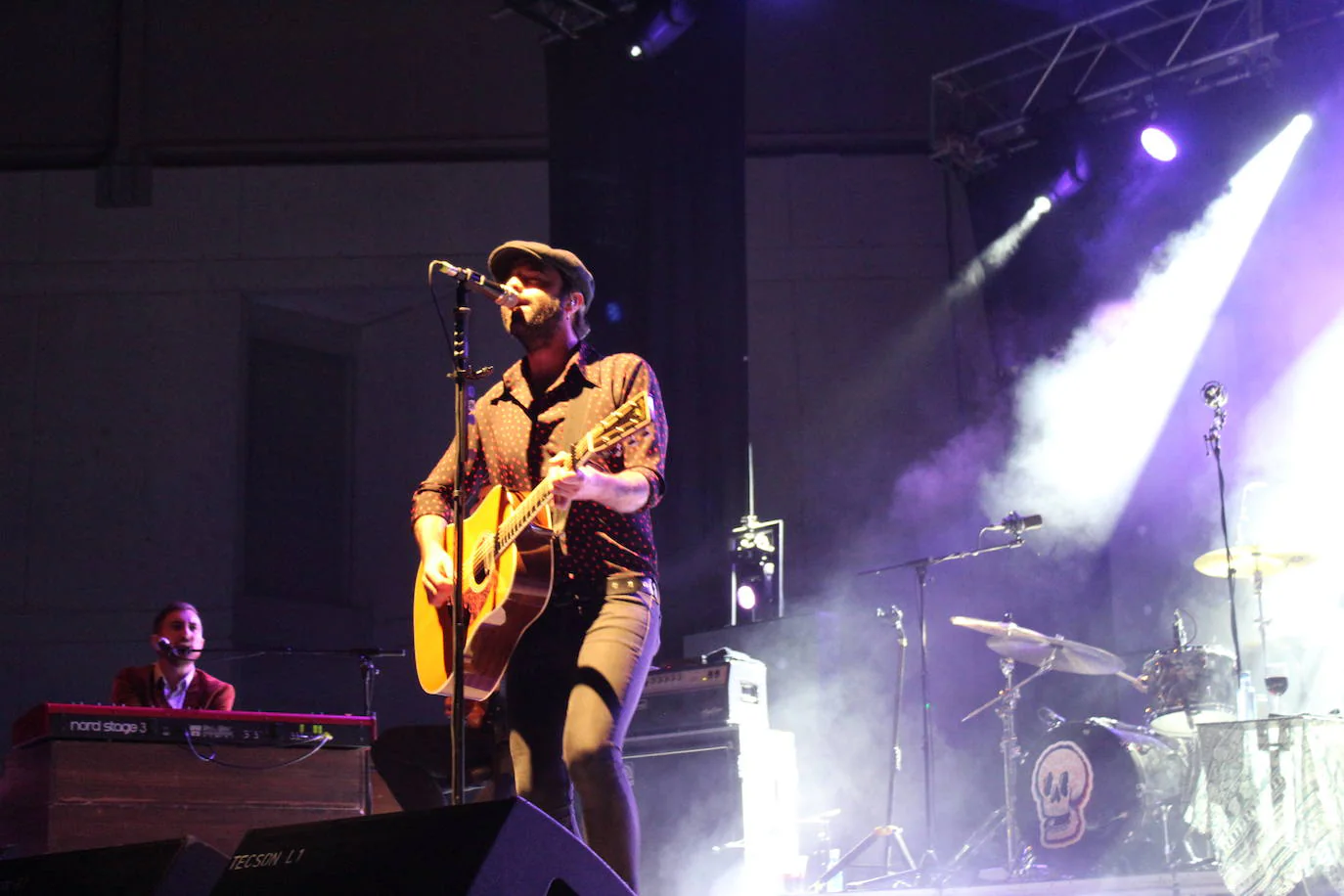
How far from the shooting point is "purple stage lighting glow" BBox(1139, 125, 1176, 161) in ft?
28.2

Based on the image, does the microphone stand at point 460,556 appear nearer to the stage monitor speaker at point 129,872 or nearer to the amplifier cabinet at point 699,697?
the stage monitor speaker at point 129,872

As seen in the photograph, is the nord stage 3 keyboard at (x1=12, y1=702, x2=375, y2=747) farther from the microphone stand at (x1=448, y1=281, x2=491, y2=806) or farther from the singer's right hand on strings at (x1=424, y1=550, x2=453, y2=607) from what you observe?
the microphone stand at (x1=448, y1=281, x2=491, y2=806)

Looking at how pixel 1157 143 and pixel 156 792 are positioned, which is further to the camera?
pixel 1157 143

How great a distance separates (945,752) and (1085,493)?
6.33 ft

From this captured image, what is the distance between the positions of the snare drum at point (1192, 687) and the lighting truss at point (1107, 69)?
345 cm

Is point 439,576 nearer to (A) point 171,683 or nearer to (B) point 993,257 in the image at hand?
(A) point 171,683

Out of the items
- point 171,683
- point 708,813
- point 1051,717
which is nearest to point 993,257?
point 1051,717

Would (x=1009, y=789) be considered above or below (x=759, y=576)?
below

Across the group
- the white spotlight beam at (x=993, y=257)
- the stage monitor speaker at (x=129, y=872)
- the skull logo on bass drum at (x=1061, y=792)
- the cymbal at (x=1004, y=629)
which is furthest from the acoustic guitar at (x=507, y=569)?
the white spotlight beam at (x=993, y=257)

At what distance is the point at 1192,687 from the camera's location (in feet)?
23.0

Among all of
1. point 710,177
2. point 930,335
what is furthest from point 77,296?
point 930,335

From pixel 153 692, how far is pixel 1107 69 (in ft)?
22.8

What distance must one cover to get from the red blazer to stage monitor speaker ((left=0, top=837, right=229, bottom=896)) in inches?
145

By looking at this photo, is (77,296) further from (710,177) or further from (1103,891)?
(1103,891)
